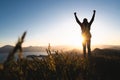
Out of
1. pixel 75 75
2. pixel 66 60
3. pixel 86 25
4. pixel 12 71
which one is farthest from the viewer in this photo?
pixel 86 25

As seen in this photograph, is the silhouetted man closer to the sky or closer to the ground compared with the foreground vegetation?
closer to the sky

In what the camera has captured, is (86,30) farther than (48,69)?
Yes

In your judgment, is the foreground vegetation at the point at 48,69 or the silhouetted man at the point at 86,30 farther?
the silhouetted man at the point at 86,30

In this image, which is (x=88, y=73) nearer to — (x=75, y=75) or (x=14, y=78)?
(x=75, y=75)

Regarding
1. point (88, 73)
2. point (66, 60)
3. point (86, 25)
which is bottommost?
point (88, 73)

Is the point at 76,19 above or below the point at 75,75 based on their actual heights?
above

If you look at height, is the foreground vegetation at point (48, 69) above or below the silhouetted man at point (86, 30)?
below

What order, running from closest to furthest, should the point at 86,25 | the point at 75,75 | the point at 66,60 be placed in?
the point at 75,75
the point at 66,60
the point at 86,25

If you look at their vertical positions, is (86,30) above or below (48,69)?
above

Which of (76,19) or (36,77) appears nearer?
(36,77)

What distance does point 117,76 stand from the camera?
801cm

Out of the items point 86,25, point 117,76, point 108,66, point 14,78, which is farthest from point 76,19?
point 14,78

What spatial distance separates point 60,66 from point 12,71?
756 mm

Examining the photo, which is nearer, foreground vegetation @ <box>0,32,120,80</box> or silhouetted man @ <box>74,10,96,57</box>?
foreground vegetation @ <box>0,32,120,80</box>
